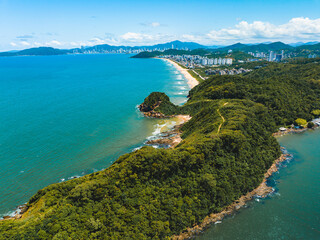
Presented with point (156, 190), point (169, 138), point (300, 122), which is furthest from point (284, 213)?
point (300, 122)

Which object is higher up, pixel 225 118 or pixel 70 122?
pixel 225 118

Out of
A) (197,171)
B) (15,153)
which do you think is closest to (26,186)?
(15,153)

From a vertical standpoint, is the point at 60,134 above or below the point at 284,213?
above

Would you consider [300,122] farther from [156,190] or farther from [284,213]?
[156,190]

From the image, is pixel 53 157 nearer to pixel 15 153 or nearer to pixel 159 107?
pixel 15 153

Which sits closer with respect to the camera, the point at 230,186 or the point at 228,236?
the point at 228,236

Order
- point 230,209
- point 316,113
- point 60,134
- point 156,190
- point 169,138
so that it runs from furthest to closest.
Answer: point 316,113 < point 60,134 < point 169,138 < point 230,209 < point 156,190

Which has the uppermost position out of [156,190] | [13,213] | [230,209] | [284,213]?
[156,190]

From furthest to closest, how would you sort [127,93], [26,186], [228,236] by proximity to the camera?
[127,93]
[26,186]
[228,236]
